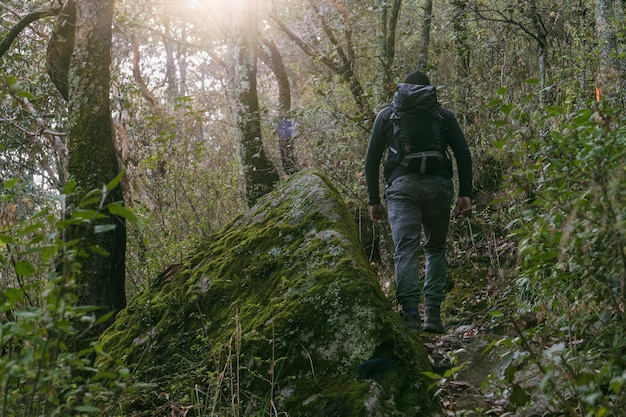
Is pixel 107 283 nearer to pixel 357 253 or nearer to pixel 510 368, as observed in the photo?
pixel 357 253

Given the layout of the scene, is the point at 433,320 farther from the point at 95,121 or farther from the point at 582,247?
the point at 95,121

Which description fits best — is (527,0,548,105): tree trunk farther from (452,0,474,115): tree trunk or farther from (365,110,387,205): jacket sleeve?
(365,110,387,205): jacket sleeve

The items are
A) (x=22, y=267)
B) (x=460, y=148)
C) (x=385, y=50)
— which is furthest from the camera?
(x=385, y=50)

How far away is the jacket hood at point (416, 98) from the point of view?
5117 millimetres

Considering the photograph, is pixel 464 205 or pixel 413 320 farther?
pixel 464 205

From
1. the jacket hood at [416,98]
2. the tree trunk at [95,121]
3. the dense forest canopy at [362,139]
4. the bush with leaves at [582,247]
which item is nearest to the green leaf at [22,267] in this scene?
the dense forest canopy at [362,139]

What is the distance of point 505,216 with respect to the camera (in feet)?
24.1

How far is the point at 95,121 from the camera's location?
6688 millimetres

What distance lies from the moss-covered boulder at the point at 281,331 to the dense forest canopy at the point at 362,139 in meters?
0.62

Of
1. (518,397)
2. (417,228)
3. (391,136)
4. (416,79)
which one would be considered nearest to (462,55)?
(416,79)

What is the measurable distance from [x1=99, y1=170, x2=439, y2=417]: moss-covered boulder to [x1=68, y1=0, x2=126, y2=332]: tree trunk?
1457 mm

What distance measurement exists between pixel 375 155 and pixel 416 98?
0.64m

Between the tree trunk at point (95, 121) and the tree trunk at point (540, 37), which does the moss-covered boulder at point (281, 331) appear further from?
the tree trunk at point (540, 37)

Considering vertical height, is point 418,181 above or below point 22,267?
above
